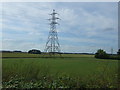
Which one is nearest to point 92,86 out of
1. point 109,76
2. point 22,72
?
point 109,76

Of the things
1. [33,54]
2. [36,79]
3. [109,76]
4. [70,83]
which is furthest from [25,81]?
[33,54]

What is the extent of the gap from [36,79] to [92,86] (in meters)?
1.56

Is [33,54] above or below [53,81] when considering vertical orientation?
above

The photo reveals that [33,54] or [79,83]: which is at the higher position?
[33,54]

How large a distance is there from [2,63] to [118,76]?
3590 mm

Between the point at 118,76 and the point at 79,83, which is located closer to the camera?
the point at 79,83

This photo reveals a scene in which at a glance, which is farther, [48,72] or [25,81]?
[48,72]

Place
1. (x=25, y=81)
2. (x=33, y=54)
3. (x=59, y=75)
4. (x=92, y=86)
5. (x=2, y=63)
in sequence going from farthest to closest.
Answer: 1. (x=33, y=54)
2. (x=2, y=63)
3. (x=59, y=75)
4. (x=25, y=81)
5. (x=92, y=86)

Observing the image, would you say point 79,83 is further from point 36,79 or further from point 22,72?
point 22,72

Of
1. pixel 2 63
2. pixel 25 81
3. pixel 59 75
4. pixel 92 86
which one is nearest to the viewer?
pixel 92 86

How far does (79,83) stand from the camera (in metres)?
5.60

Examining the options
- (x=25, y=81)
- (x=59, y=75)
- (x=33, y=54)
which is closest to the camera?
(x=25, y=81)

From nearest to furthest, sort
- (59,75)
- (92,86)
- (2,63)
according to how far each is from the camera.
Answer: (92,86), (59,75), (2,63)

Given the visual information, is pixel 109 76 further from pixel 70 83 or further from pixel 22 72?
pixel 22 72
